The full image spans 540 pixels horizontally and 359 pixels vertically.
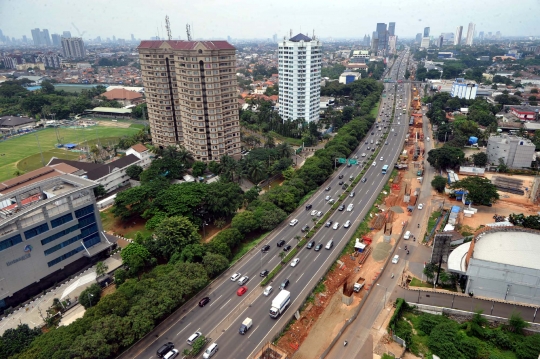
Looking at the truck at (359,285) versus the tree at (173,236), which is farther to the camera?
the tree at (173,236)

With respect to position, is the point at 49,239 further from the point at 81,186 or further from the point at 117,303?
the point at 117,303

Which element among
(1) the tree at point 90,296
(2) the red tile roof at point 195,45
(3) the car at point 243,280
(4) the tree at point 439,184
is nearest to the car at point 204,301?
(3) the car at point 243,280

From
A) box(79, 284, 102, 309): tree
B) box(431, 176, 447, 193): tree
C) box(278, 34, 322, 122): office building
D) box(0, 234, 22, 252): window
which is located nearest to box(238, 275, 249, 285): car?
box(79, 284, 102, 309): tree

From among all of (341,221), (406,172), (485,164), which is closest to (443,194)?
(406,172)

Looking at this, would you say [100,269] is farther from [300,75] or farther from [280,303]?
[300,75]

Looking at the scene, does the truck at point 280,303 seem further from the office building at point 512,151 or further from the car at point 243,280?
the office building at point 512,151

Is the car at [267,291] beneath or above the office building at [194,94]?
beneath

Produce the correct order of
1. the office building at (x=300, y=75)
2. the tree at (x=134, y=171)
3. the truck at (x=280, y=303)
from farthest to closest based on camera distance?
the office building at (x=300, y=75)
the tree at (x=134, y=171)
the truck at (x=280, y=303)

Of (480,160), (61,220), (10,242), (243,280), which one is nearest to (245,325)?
(243,280)
